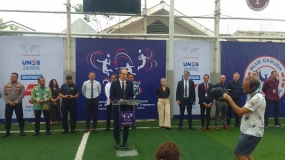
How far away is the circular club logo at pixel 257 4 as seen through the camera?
1112cm

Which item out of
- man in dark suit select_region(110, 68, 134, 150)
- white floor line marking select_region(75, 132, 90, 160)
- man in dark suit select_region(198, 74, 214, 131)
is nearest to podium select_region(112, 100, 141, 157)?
man in dark suit select_region(110, 68, 134, 150)

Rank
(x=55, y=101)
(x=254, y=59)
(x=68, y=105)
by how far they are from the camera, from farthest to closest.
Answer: (x=254, y=59)
(x=55, y=101)
(x=68, y=105)

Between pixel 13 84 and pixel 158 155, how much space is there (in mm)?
7224

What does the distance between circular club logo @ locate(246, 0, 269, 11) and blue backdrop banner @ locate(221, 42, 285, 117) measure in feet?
4.27

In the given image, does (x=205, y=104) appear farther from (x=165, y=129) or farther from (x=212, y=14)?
(x=212, y=14)

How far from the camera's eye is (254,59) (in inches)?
452

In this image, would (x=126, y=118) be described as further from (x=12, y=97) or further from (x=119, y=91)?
(x=12, y=97)

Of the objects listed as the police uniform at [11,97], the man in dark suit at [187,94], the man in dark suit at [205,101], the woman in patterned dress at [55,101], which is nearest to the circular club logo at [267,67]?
the man in dark suit at [205,101]

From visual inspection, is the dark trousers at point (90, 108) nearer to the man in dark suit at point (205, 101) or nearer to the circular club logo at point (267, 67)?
the man in dark suit at point (205, 101)

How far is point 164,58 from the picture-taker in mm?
10914

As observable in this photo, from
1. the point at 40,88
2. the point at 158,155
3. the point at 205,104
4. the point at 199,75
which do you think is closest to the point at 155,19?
the point at 199,75

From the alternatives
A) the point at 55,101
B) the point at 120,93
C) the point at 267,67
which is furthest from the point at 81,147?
the point at 267,67

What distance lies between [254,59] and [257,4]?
204cm

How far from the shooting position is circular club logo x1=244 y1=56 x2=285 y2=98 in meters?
11.5
